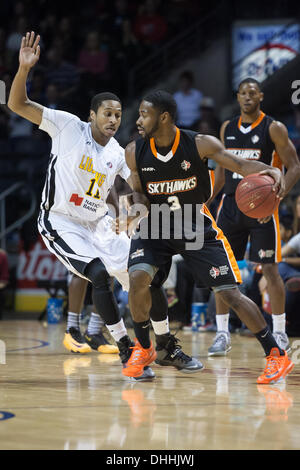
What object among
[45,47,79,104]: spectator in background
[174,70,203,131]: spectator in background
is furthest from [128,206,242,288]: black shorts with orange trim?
[45,47,79,104]: spectator in background

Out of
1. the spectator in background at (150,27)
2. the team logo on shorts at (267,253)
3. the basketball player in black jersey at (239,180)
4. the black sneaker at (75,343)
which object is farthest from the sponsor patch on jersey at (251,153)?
the spectator in background at (150,27)

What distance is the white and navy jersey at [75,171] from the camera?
19.2 ft

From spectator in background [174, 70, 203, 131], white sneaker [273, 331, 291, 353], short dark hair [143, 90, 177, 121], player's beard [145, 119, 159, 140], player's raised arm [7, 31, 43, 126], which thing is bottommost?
white sneaker [273, 331, 291, 353]

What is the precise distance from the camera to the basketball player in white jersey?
566 centimetres

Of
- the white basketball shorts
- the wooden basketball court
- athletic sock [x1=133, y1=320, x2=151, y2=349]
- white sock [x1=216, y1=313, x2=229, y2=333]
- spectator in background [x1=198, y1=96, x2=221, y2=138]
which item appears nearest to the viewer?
the wooden basketball court

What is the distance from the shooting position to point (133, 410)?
3.93m

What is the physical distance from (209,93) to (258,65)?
1.23 metres

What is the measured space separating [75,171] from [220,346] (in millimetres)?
1987

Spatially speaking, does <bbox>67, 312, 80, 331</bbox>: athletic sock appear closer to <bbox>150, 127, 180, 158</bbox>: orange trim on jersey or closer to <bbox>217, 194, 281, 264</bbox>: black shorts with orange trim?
<bbox>217, 194, 281, 264</bbox>: black shorts with orange trim

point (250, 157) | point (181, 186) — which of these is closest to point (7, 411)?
point (181, 186)

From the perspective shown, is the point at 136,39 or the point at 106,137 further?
the point at 136,39

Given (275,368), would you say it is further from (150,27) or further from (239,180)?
(150,27)

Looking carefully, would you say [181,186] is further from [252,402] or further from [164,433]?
[164,433]

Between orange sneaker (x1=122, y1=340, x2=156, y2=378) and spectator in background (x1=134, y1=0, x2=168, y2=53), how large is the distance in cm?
1005
